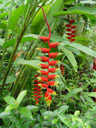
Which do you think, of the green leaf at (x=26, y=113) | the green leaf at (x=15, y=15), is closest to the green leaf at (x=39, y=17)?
the green leaf at (x=15, y=15)

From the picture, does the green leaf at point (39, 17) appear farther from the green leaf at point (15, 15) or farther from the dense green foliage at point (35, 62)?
A: the green leaf at point (15, 15)

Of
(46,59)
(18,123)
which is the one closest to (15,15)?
(46,59)

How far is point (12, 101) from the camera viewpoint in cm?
70

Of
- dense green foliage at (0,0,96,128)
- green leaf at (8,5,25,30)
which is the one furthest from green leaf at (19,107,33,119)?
green leaf at (8,5,25,30)

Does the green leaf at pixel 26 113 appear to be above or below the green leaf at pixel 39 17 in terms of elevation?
below

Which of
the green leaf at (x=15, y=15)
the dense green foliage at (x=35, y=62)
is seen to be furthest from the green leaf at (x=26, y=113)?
the green leaf at (x=15, y=15)

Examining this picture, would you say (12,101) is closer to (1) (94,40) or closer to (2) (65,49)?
(2) (65,49)

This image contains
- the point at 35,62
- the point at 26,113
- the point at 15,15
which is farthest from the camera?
the point at 15,15

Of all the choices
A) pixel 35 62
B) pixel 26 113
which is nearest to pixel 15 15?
pixel 35 62

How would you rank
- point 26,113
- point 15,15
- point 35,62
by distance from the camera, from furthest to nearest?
point 15,15 < point 35,62 < point 26,113

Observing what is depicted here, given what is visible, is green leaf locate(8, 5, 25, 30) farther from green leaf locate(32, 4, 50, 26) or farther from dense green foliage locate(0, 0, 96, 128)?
green leaf locate(32, 4, 50, 26)

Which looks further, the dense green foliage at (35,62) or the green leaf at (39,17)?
the green leaf at (39,17)

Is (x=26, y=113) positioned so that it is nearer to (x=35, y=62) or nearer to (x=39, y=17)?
(x=35, y=62)

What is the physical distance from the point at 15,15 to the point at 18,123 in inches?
20.3
